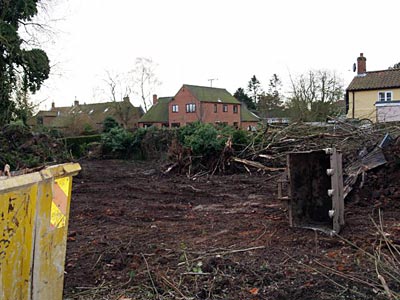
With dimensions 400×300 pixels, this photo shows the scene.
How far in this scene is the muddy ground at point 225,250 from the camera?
3.90 metres

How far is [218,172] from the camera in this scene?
15.2 metres

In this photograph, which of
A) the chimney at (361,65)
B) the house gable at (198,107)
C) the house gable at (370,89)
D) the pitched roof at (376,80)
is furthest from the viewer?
the house gable at (198,107)

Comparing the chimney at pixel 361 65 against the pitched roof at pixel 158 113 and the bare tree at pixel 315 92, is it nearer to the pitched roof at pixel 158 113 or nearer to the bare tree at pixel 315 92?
the bare tree at pixel 315 92

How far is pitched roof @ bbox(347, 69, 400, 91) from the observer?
36.8 m

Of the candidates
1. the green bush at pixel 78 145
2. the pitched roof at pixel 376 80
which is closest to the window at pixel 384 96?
the pitched roof at pixel 376 80

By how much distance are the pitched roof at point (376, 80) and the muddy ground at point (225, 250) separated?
3203cm

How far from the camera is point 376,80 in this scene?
37.8 metres

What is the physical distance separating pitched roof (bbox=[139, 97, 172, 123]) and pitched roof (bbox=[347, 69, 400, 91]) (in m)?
25.5

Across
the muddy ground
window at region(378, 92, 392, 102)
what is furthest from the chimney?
the muddy ground

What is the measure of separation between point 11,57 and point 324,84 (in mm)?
27675

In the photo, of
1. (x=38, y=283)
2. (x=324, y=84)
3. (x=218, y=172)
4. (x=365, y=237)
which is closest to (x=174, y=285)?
(x=38, y=283)

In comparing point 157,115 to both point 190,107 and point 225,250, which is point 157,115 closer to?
point 190,107

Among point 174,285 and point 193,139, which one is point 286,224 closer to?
point 174,285

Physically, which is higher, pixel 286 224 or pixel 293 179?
pixel 293 179
